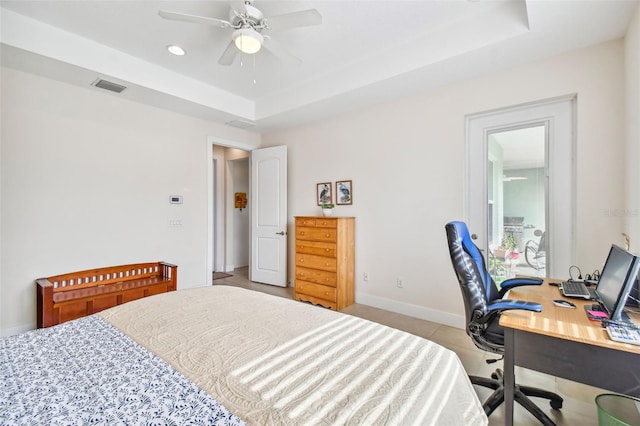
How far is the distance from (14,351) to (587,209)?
3.69 metres

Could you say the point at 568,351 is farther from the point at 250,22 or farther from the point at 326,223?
the point at 250,22

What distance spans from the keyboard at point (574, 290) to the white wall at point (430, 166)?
64cm

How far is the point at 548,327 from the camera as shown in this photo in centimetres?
125

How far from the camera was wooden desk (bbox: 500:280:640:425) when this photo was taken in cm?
112

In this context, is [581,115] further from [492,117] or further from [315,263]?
[315,263]

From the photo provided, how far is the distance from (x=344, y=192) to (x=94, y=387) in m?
3.24

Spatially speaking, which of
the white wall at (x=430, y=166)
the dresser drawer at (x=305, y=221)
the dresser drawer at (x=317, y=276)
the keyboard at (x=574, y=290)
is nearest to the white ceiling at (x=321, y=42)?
the white wall at (x=430, y=166)

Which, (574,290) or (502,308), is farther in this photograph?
(574,290)

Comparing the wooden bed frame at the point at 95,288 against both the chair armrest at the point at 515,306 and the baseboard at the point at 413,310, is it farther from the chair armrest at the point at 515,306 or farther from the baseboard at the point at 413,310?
the chair armrest at the point at 515,306

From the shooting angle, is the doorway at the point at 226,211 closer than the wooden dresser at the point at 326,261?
No

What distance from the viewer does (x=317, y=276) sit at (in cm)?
364

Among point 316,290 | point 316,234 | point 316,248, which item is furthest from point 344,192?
point 316,290

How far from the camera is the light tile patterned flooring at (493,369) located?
65.6 inches

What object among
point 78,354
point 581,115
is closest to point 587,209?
point 581,115
